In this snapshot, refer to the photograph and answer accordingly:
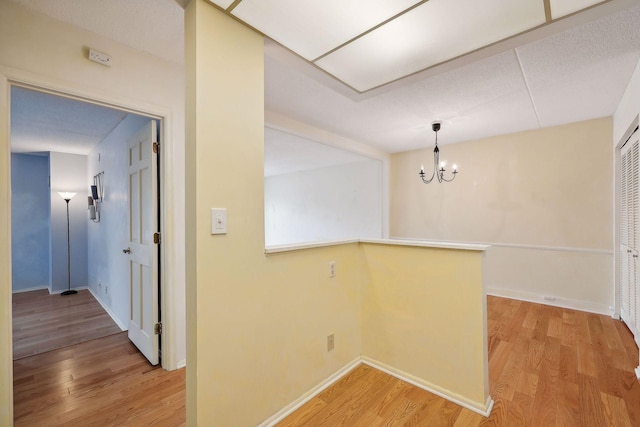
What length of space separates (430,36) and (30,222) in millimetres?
6608

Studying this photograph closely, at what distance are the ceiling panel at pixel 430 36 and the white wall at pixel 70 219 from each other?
198 inches

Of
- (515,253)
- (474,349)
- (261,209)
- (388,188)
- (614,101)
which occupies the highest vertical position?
(614,101)

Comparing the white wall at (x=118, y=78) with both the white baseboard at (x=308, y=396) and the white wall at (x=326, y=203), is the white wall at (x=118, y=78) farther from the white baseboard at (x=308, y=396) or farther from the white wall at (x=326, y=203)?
the white wall at (x=326, y=203)

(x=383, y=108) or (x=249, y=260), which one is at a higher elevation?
(x=383, y=108)

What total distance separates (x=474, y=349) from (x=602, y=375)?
1.28 metres

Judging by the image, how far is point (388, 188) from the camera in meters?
5.20

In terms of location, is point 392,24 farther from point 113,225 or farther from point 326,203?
point 326,203

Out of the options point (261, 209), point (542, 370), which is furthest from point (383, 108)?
point (542, 370)

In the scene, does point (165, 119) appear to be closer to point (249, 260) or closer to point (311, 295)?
point (249, 260)

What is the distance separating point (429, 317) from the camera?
1.91m

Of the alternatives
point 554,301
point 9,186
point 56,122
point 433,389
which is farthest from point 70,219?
point 554,301

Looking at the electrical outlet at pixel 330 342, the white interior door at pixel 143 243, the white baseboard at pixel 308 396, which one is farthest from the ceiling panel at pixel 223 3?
the white baseboard at pixel 308 396

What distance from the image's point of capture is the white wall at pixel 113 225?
2.98 m

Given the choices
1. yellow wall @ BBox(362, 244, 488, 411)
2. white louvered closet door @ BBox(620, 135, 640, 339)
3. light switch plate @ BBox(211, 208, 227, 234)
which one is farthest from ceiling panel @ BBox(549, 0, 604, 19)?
light switch plate @ BBox(211, 208, 227, 234)
